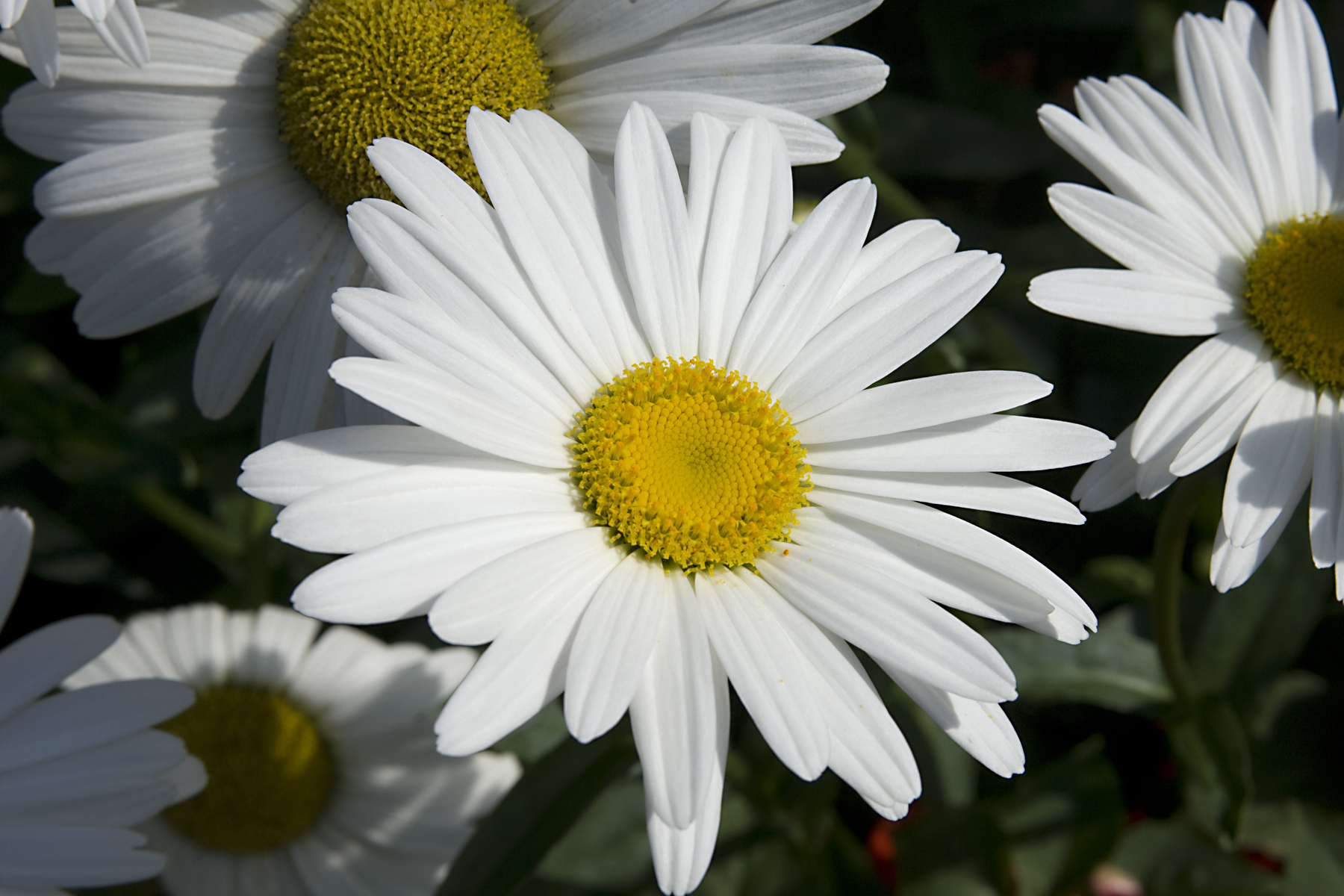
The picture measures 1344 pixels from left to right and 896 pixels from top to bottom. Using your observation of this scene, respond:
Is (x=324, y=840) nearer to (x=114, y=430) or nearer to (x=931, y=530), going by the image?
(x=114, y=430)

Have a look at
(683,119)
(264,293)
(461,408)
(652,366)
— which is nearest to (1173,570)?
(652,366)

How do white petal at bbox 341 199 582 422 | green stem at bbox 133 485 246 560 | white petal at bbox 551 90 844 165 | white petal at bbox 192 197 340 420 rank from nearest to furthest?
white petal at bbox 341 199 582 422
white petal at bbox 551 90 844 165
white petal at bbox 192 197 340 420
green stem at bbox 133 485 246 560

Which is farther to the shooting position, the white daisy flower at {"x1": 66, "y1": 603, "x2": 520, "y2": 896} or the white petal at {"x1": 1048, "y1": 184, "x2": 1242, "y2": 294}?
the white daisy flower at {"x1": 66, "y1": 603, "x2": 520, "y2": 896}

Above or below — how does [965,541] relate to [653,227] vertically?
below

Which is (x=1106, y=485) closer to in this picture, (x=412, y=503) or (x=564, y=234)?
(x=564, y=234)

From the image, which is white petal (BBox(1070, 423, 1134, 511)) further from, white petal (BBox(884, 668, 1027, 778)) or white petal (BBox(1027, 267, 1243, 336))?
white petal (BBox(884, 668, 1027, 778))

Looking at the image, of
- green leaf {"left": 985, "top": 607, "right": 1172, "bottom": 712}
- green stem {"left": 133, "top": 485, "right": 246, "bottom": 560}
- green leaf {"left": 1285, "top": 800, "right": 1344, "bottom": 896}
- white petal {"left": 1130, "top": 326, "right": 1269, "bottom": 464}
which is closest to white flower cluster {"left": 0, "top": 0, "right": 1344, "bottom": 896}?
white petal {"left": 1130, "top": 326, "right": 1269, "bottom": 464}

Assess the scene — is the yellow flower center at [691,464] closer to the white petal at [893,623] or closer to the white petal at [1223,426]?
the white petal at [893,623]

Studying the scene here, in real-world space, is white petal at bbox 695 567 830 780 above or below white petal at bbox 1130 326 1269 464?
below
